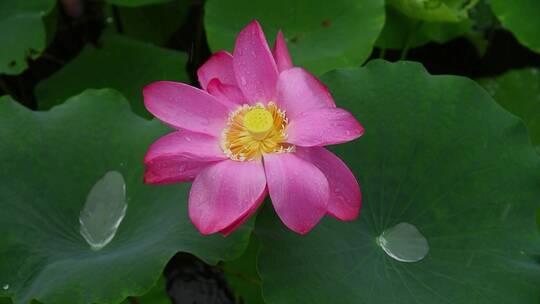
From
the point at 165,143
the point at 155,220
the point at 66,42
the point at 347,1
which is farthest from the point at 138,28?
the point at 165,143

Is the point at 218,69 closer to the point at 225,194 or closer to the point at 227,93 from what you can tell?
the point at 227,93

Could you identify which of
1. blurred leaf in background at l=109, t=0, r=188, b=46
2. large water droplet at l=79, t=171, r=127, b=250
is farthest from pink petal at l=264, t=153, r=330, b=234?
blurred leaf in background at l=109, t=0, r=188, b=46

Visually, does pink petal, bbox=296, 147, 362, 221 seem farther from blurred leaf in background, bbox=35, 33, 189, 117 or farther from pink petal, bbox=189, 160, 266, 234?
blurred leaf in background, bbox=35, 33, 189, 117

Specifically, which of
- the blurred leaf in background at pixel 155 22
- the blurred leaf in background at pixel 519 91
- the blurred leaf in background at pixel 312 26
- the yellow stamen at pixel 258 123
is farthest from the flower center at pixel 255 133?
the blurred leaf in background at pixel 155 22

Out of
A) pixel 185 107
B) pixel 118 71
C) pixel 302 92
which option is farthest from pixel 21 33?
pixel 302 92

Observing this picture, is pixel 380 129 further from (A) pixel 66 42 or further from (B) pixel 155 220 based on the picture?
(A) pixel 66 42
